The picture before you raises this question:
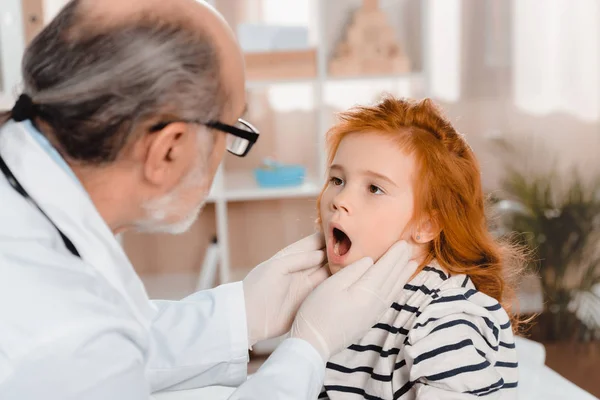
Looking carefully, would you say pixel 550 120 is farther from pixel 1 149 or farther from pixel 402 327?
pixel 1 149

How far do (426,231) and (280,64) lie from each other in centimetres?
181

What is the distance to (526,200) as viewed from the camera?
3092 mm

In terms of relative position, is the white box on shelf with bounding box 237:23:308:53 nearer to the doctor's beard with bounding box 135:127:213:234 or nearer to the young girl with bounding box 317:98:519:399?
the young girl with bounding box 317:98:519:399

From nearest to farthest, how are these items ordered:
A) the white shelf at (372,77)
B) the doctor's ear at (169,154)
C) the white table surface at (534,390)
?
the doctor's ear at (169,154) < the white table surface at (534,390) < the white shelf at (372,77)

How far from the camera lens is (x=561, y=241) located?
3.09 meters

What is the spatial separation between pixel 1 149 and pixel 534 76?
3.05m

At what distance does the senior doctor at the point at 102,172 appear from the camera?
919 mm

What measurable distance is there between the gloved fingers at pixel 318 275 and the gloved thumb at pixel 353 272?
0.58 feet

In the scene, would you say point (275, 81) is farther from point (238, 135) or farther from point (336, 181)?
point (238, 135)

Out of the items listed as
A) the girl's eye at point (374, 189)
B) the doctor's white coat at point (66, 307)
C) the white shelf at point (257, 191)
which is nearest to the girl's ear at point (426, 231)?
the girl's eye at point (374, 189)

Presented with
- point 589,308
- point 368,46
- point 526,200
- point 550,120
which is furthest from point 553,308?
point 368,46

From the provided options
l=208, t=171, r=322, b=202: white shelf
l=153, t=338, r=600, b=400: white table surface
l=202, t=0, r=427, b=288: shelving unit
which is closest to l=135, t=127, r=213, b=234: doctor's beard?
l=153, t=338, r=600, b=400: white table surface

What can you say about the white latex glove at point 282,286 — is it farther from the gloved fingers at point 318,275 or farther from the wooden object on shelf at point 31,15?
the wooden object on shelf at point 31,15

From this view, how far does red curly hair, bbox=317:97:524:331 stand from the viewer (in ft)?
4.64
